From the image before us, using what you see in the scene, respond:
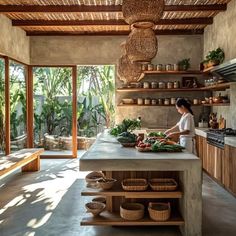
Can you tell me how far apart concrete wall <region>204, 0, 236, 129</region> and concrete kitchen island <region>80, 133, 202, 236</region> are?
3335 millimetres

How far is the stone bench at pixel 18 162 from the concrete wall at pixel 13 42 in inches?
84.6

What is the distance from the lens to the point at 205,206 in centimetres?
482

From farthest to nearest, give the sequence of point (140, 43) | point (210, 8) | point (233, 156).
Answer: point (210, 8) < point (233, 156) < point (140, 43)

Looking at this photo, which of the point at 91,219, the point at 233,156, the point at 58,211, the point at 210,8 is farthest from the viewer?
the point at 210,8

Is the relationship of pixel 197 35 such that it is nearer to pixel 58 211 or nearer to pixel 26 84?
pixel 26 84

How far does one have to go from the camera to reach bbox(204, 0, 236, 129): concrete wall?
6.61 metres

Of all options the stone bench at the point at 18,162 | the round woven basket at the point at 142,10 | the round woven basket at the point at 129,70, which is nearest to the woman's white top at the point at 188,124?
the round woven basket at the point at 129,70

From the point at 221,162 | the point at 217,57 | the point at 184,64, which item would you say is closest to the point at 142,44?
the point at 221,162

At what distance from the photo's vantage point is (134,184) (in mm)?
3656

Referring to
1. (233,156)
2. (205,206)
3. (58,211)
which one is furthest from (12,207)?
(233,156)

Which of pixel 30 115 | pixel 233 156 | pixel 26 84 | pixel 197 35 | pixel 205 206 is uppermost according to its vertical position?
pixel 197 35

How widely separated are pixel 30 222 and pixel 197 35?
6.85 m

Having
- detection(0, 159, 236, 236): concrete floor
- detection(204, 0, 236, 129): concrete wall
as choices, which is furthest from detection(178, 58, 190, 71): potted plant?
detection(0, 159, 236, 236): concrete floor

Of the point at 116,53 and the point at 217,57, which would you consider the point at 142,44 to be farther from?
the point at 116,53
